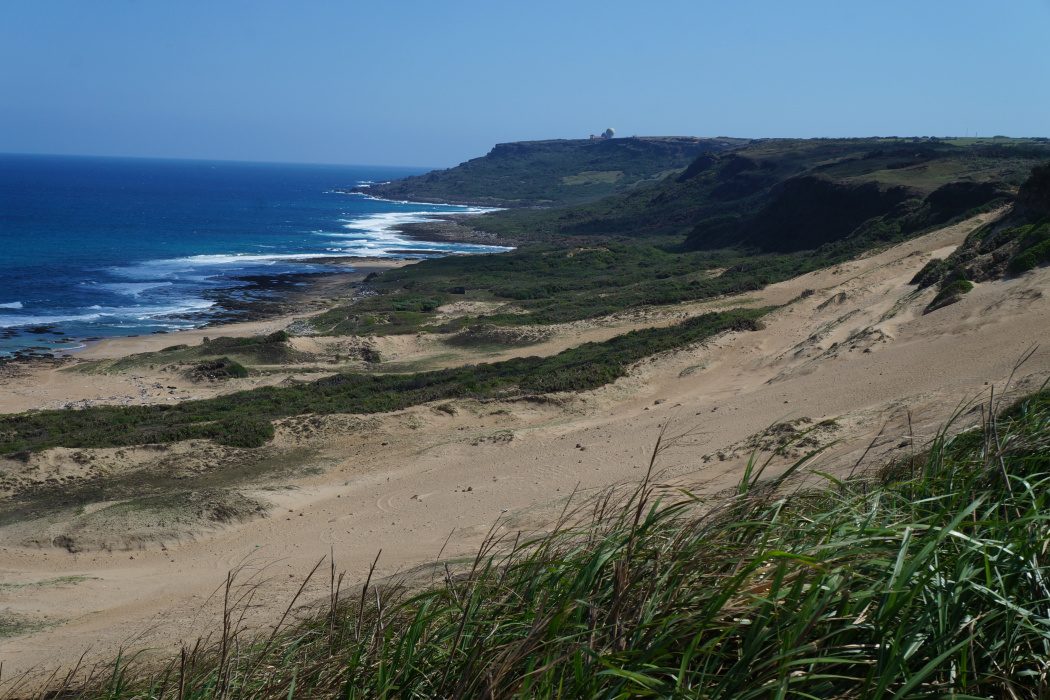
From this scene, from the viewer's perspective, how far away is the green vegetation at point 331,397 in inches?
677

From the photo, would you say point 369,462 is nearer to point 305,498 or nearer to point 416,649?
point 305,498

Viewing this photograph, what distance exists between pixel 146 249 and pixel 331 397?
54.9 meters

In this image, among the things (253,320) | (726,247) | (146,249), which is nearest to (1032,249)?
(726,247)

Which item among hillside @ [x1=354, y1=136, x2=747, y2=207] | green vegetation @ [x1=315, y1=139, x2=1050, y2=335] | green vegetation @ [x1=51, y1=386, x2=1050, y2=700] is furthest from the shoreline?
hillside @ [x1=354, y1=136, x2=747, y2=207]

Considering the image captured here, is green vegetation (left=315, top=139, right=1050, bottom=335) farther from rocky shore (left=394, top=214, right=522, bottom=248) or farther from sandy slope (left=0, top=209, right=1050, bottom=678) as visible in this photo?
rocky shore (left=394, top=214, right=522, bottom=248)

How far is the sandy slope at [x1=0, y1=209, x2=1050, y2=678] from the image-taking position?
9.55m

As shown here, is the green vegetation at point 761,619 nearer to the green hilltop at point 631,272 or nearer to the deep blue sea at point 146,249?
the green hilltop at point 631,272

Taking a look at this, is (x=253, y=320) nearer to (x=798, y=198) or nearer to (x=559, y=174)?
(x=798, y=198)

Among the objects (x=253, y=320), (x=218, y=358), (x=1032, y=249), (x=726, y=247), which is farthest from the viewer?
(x=726, y=247)

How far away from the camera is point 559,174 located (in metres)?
156

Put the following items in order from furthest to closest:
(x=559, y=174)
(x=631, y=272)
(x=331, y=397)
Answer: (x=559, y=174) → (x=631, y=272) → (x=331, y=397)

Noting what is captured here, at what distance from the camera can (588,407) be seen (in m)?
18.0

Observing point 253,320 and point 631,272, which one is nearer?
point 253,320

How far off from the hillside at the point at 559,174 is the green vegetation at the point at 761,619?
4936 inches
